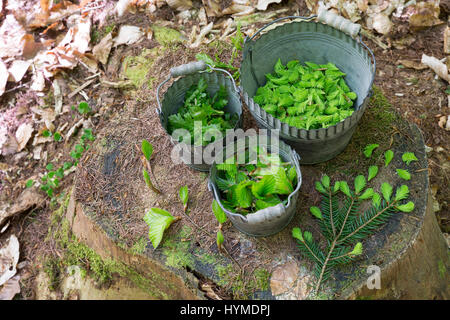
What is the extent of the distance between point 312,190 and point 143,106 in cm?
116

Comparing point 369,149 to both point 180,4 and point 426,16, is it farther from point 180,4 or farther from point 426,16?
point 180,4

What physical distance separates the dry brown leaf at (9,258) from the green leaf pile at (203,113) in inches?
59.9

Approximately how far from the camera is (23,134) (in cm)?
312

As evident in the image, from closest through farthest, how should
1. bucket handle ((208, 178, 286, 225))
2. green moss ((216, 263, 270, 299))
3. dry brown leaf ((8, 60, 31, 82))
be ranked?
bucket handle ((208, 178, 286, 225)) < green moss ((216, 263, 270, 299)) < dry brown leaf ((8, 60, 31, 82))

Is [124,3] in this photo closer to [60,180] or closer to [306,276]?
[60,180]

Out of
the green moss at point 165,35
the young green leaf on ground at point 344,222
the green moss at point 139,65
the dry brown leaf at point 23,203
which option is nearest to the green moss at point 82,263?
the dry brown leaf at point 23,203

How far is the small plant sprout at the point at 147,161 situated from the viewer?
2.01m

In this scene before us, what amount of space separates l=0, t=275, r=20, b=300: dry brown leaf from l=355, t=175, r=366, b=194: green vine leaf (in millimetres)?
2213

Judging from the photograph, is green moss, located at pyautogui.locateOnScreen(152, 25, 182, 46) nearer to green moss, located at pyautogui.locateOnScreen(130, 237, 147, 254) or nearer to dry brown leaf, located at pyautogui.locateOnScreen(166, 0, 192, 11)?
dry brown leaf, located at pyautogui.locateOnScreen(166, 0, 192, 11)

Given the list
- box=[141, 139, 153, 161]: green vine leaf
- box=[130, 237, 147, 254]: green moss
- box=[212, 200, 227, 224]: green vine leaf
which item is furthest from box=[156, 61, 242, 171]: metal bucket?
box=[130, 237, 147, 254]: green moss

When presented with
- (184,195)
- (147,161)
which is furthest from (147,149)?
(184,195)

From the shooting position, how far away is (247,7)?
120 inches

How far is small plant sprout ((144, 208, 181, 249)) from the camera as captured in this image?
6.14 ft

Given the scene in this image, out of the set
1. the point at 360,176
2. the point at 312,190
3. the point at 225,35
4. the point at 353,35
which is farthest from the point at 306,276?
the point at 225,35
